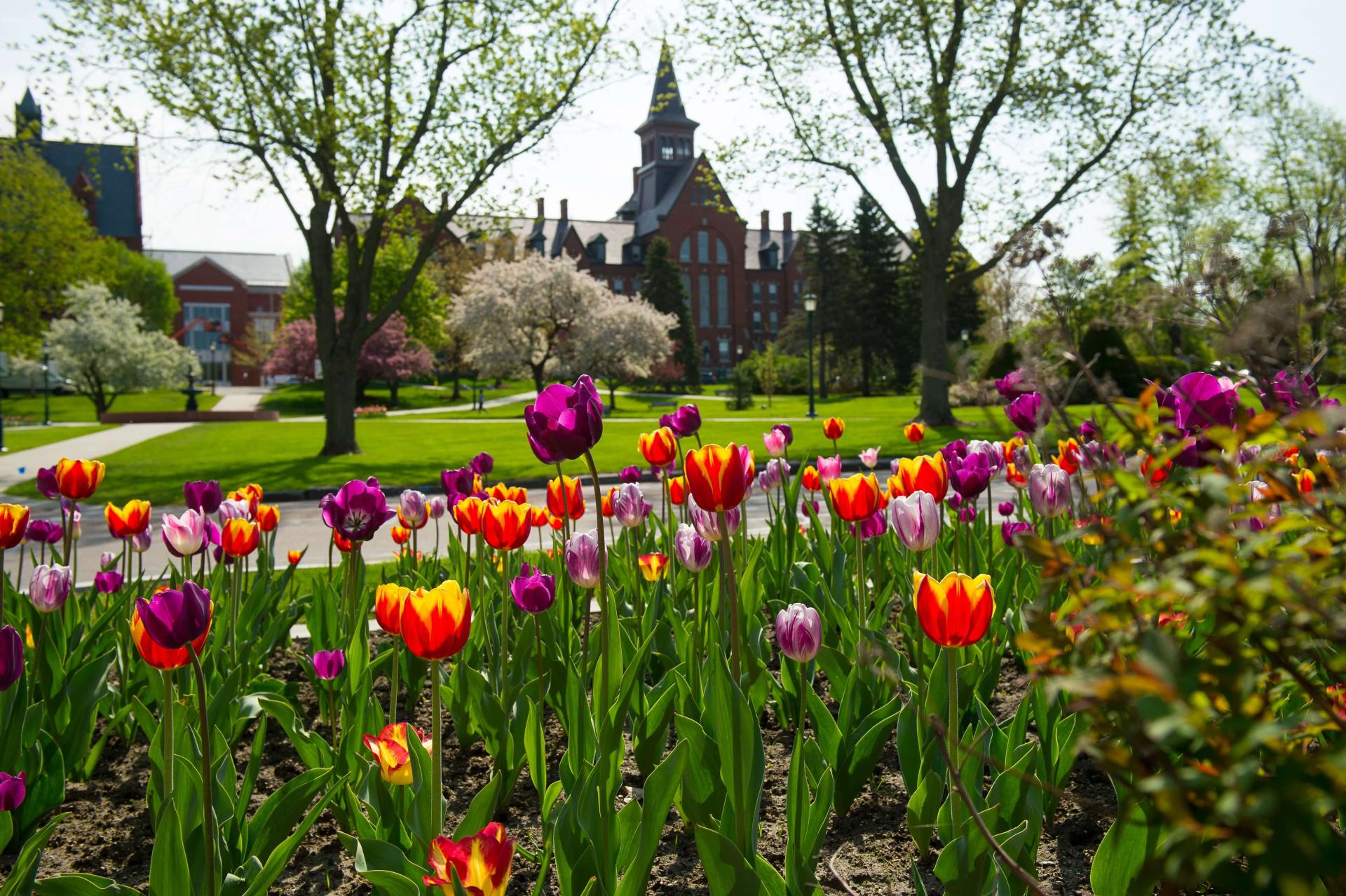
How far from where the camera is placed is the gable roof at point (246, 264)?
3593 inches

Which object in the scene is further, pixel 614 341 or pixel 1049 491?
pixel 614 341

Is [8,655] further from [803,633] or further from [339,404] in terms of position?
[339,404]

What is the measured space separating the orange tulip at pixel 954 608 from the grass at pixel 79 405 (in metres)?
37.6

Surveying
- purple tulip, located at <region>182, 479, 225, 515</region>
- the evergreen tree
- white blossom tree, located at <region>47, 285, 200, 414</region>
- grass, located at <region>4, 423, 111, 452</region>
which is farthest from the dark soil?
the evergreen tree

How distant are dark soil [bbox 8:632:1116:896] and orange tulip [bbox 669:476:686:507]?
100 centimetres

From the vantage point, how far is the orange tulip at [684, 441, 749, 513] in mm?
1800

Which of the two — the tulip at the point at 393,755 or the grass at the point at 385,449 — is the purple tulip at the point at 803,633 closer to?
the tulip at the point at 393,755

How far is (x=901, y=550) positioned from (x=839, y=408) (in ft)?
97.8

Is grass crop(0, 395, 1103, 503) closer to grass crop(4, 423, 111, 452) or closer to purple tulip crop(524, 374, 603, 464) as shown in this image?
grass crop(4, 423, 111, 452)

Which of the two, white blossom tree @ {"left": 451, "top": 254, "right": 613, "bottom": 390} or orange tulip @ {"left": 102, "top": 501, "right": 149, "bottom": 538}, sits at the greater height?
white blossom tree @ {"left": 451, "top": 254, "right": 613, "bottom": 390}

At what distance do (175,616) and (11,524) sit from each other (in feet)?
4.51

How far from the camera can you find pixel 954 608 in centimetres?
180

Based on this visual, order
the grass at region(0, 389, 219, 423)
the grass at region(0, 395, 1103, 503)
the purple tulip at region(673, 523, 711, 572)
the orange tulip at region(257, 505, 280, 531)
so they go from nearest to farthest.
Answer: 1. the purple tulip at region(673, 523, 711, 572)
2. the orange tulip at region(257, 505, 280, 531)
3. the grass at region(0, 395, 1103, 503)
4. the grass at region(0, 389, 219, 423)

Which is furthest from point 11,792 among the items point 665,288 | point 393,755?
point 665,288
